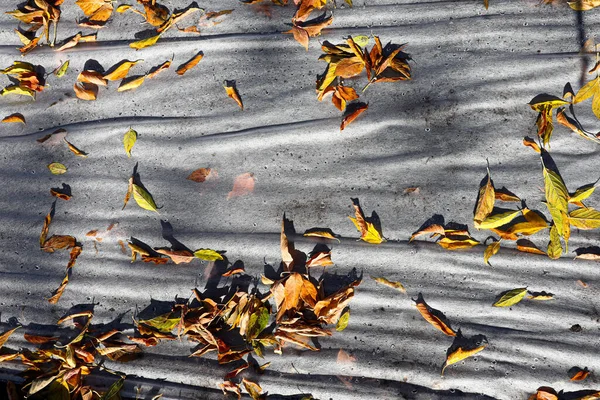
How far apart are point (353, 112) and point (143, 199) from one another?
92 centimetres

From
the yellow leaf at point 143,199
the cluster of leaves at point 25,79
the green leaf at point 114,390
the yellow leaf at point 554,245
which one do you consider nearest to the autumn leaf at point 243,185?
the yellow leaf at point 143,199

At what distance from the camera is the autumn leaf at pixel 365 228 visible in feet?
5.94

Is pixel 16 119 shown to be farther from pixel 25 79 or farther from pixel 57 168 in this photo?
pixel 57 168

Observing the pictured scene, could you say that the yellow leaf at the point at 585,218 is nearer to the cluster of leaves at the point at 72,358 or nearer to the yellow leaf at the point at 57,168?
the cluster of leaves at the point at 72,358

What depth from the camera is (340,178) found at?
1.88 metres

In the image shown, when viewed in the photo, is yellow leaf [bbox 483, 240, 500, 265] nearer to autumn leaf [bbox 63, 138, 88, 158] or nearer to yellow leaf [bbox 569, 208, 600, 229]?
yellow leaf [bbox 569, 208, 600, 229]

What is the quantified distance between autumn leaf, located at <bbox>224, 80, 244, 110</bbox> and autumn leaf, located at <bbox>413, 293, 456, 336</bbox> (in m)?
1.05

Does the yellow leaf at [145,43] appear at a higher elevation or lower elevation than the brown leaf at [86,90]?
higher

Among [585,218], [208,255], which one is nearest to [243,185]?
[208,255]

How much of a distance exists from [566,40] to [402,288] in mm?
1192

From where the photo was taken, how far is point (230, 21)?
202cm

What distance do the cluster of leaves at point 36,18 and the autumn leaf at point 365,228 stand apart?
4.99 feet

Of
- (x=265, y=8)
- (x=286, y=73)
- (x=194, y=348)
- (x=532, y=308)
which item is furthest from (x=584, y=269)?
(x=265, y=8)

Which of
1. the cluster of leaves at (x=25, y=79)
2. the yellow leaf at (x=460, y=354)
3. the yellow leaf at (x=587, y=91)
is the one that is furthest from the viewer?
the cluster of leaves at (x=25, y=79)
